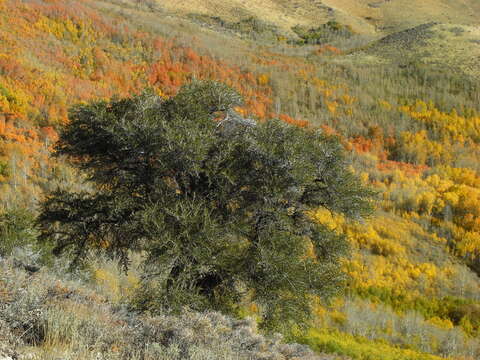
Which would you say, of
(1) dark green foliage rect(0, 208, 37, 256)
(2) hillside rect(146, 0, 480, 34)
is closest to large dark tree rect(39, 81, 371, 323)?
(1) dark green foliage rect(0, 208, 37, 256)

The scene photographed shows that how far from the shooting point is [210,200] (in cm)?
1294

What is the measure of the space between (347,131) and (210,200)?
164 feet

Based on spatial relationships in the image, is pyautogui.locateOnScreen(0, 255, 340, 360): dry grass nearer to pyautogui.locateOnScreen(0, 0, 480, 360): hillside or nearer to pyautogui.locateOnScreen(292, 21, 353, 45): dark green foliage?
pyautogui.locateOnScreen(0, 0, 480, 360): hillside

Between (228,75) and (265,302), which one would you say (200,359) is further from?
(228,75)

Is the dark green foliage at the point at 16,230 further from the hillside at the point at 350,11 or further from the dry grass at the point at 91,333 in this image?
the hillside at the point at 350,11

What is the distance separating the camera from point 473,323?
26172 millimetres

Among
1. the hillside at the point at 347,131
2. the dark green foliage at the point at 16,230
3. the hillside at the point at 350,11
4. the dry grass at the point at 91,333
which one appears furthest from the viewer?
the hillside at the point at 350,11

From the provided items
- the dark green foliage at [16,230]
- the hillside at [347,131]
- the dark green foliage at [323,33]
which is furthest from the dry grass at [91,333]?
the dark green foliage at [323,33]

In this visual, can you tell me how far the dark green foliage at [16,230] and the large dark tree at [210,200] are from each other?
3.36 m

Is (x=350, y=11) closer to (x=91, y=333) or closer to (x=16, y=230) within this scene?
(x=16, y=230)

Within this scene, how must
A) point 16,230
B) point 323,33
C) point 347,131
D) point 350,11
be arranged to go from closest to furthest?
point 16,230
point 347,131
point 323,33
point 350,11

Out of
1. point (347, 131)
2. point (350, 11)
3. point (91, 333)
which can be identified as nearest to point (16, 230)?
point (91, 333)

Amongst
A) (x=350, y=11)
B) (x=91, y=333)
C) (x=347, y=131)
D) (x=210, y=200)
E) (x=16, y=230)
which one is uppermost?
(x=350, y=11)

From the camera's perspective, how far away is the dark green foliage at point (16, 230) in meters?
16.9
